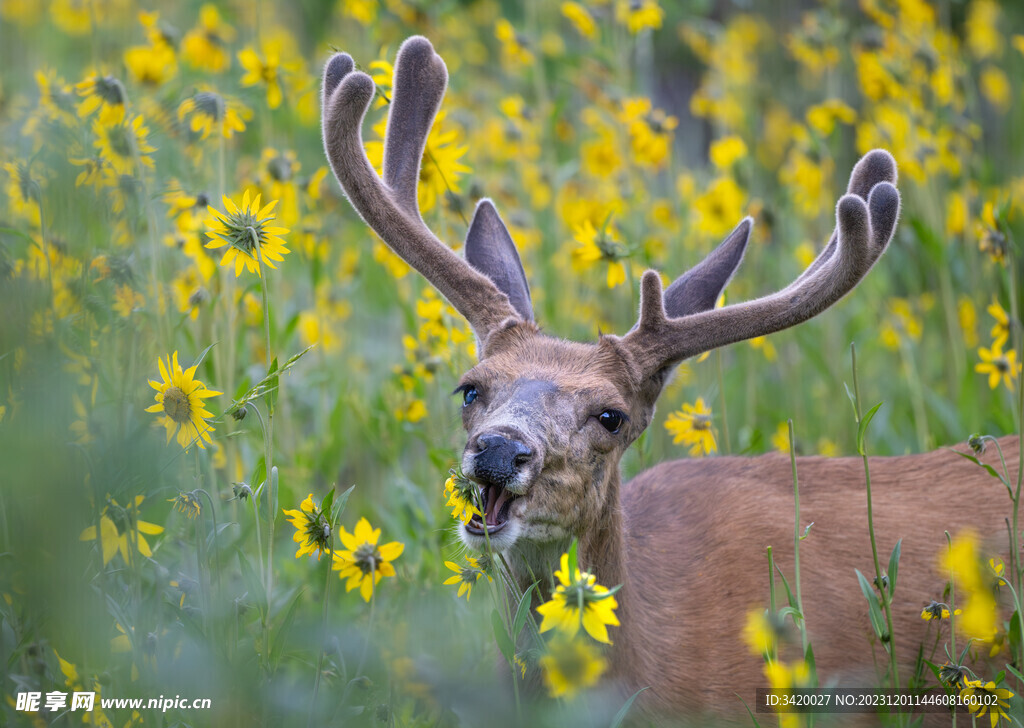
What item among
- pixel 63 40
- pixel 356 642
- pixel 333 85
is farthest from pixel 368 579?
pixel 63 40

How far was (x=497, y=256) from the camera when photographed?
4254 mm

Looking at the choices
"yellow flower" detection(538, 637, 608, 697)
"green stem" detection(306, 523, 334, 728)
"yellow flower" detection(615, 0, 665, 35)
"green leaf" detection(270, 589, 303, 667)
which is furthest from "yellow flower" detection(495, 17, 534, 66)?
"yellow flower" detection(538, 637, 608, 697)

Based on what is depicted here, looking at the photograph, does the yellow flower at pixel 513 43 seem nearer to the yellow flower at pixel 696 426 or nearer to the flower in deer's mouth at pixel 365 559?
the yellow flower at pixel 696 426

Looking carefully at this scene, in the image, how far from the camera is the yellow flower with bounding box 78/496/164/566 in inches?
108

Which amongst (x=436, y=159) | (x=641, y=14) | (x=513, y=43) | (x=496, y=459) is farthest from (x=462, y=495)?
(x=641, y=14)

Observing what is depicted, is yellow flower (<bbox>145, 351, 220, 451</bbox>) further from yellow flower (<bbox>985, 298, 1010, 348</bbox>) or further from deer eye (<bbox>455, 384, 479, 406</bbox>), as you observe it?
yellow flower (<bbox>985, 298, 1010, 348</bbox>)

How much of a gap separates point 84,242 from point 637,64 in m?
5.59

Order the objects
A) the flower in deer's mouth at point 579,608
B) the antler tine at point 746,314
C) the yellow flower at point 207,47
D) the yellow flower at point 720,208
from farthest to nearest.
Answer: the yellow flower at point 720,208, the yellow flower at point 207,47, the antler tine at point 746,314, the flower in deer's mouth at point 579,608

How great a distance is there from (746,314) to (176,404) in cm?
192

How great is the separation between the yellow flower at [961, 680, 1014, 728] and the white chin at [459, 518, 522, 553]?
129cm

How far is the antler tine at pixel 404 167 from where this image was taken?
148 inches

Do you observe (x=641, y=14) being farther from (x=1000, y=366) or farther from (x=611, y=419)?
(x=611, y=419)

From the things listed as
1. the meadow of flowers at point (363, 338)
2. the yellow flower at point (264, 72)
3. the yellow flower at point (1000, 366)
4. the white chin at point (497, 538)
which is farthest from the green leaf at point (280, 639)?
the yellow flower at point (1000, 366)

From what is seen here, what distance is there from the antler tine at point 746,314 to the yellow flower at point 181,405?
1515mm
